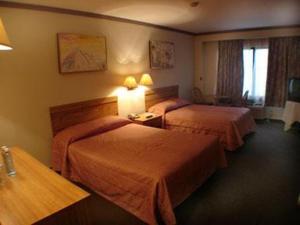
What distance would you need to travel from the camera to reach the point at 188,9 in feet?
10.9

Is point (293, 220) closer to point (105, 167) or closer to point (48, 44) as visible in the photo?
point (105, 167)

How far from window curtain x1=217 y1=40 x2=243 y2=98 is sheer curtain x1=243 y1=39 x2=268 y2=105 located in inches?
5.7

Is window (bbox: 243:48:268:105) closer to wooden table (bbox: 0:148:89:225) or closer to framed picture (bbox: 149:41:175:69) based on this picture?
framed picture (bbox: 149:41:175:69)

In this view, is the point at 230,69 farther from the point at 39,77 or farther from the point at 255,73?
the point at 39,77

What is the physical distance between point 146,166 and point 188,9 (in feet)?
8.04

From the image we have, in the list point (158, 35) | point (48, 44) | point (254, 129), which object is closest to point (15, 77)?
point (48, 44)

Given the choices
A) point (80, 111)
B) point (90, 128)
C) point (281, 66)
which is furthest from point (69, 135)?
point (281, 66)

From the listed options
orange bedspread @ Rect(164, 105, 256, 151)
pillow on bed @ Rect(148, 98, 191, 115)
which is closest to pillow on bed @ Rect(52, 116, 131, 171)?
pillow on bed @ Rect(148, 98, 191, 115)

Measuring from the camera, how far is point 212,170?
282cm

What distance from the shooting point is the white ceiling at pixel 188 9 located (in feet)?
9.50

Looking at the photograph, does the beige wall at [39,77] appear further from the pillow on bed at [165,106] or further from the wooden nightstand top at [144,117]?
the pillow on bed at [165,106]

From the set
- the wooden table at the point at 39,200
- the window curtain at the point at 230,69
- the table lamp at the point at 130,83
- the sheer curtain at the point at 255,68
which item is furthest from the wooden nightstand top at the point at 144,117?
the sheer curtain at the point at 255,68

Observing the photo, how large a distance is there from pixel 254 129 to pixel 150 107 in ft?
7.83

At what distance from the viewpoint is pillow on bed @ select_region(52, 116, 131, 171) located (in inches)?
112
